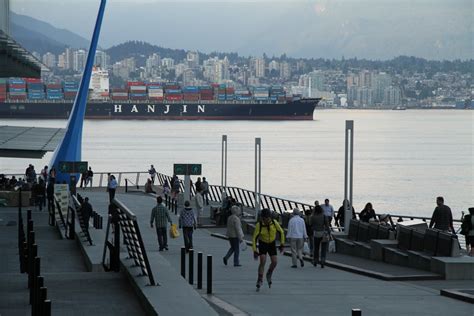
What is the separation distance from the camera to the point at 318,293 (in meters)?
13.8

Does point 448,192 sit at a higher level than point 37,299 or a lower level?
→ lower

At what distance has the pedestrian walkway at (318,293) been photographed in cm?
1213

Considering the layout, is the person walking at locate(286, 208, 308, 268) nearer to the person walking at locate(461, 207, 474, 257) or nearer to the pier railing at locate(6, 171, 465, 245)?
the person walking at locate(461, 207, 474, 257)

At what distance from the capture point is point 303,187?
87062mm

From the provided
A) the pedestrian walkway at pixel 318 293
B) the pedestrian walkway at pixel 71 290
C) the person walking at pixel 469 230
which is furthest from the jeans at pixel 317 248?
the pedestrian walkway at pixel 71 290

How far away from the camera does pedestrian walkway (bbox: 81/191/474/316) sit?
39.8 feet

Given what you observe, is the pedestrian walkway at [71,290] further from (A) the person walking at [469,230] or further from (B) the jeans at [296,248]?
(A) the person walking at [469,230]

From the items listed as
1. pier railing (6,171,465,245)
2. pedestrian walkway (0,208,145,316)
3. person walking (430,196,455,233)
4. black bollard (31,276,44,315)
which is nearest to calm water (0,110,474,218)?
pier railing (6,171,465,245)

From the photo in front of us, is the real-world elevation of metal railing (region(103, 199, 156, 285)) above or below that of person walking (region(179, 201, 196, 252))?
above

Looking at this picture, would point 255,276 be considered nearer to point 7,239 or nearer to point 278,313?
point 278,313

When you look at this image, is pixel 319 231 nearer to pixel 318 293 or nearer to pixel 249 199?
pixel 318 293

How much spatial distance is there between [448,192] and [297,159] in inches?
2016

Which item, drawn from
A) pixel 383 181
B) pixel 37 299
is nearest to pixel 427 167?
pixel 383 181

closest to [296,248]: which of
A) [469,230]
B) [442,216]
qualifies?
[469,230]
